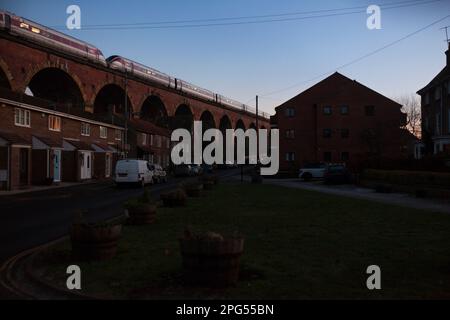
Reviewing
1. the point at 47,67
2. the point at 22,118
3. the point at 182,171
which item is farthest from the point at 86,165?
the point at 182,171

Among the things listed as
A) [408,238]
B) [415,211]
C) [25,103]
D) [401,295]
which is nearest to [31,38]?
[25,103]

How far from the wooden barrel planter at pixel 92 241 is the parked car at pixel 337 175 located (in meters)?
31.5

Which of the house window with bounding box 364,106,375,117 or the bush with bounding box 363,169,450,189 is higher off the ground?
the house window with bounding box 364,106,375,117

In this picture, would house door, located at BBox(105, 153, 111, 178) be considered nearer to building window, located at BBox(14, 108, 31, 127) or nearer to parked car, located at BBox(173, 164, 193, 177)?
parked car, located at BBox(173, 164, 193, 177)

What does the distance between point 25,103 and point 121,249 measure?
2730 centimetres

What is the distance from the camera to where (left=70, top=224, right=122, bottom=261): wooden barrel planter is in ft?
28.8

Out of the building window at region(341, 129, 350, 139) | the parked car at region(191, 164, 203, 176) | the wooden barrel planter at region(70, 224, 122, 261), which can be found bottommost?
the wooden barrel planter at region(70, 224, 122, 261)

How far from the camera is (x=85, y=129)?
149ft

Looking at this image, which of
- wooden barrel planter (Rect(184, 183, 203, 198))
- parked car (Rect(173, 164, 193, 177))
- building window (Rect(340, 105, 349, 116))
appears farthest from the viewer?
building window (Rect(340, 105, 349, 116))

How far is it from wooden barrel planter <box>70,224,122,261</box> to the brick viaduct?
3330cm

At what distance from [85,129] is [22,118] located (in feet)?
36.5

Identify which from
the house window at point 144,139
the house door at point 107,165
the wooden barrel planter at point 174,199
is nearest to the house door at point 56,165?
the house door at point 107,165

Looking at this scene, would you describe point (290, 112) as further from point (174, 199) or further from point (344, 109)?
point (174, 199)

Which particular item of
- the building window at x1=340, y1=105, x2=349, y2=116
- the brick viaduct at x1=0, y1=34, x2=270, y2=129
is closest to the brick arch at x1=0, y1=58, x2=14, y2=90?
the brick viaduct at x1=0, y1=34, x2=270, y2=129
